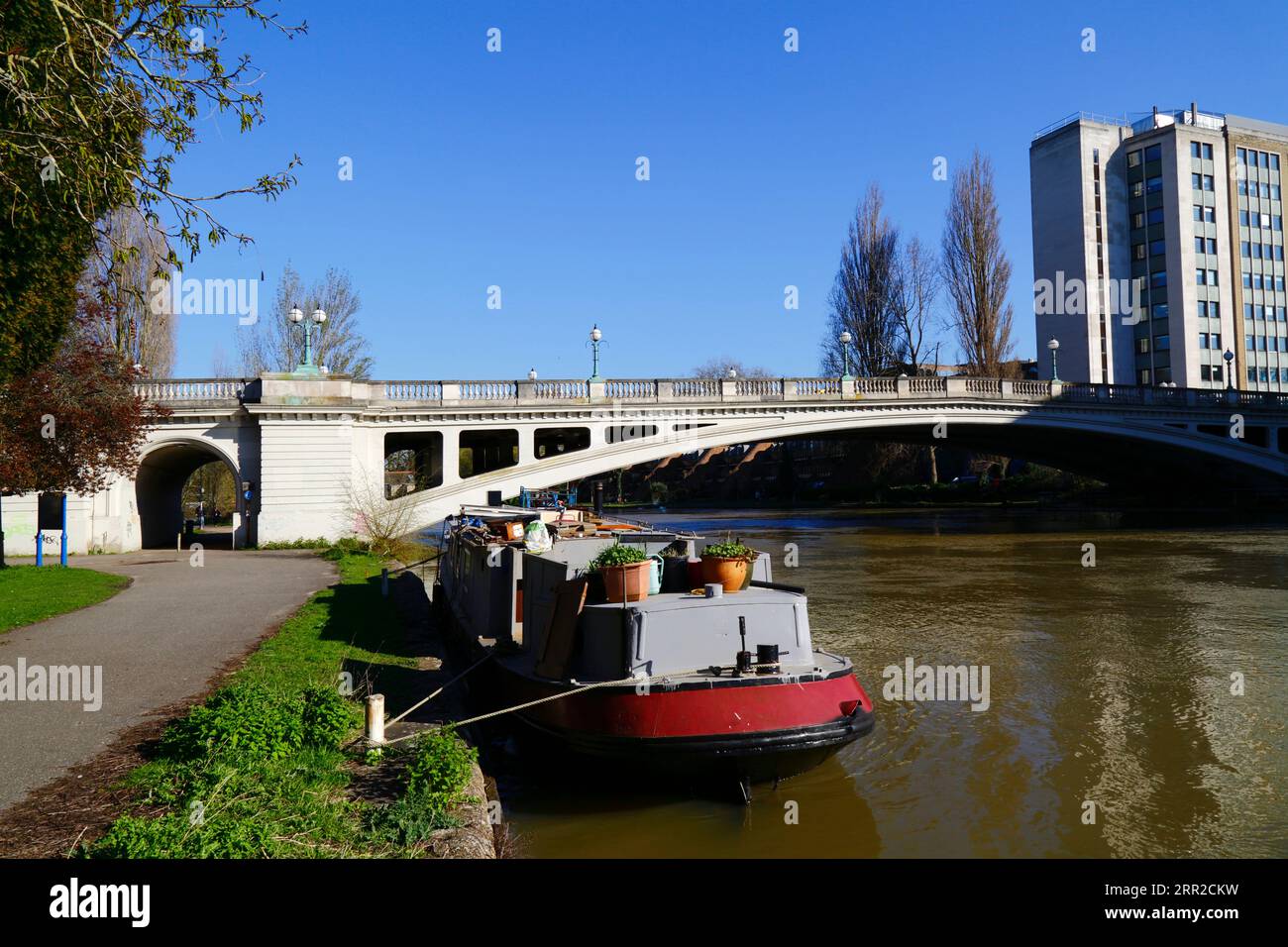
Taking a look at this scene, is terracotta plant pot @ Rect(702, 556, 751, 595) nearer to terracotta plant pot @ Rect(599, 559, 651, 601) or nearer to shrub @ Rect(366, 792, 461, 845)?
terracotta plant pot @ Rect(599, 559, 651, 601)

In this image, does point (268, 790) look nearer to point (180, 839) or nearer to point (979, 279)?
point (180, 839)

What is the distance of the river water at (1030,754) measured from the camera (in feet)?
23.2

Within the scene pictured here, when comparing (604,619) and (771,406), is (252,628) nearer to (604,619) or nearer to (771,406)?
(604,619)

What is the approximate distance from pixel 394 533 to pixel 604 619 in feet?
73.6

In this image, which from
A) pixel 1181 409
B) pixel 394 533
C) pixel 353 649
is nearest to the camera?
pixel 353 649

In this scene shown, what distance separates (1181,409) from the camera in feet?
146

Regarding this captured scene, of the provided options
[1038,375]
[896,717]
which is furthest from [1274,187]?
[896,717]

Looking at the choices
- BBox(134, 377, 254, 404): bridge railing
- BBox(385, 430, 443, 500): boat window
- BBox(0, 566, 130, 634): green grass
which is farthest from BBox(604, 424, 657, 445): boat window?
BBox(0, 566, 130, 634): green grass

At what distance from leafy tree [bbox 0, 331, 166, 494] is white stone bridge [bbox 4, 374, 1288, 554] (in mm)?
7335

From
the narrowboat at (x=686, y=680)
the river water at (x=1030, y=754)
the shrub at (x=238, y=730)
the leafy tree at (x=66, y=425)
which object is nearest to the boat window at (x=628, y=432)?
the river water at (x=1030, y=754)

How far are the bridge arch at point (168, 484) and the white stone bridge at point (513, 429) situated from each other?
10 cm

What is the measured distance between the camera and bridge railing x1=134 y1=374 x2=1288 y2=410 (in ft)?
96.9

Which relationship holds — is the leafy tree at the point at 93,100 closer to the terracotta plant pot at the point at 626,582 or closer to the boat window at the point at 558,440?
the terracotta plant pot at the point at 626,582
